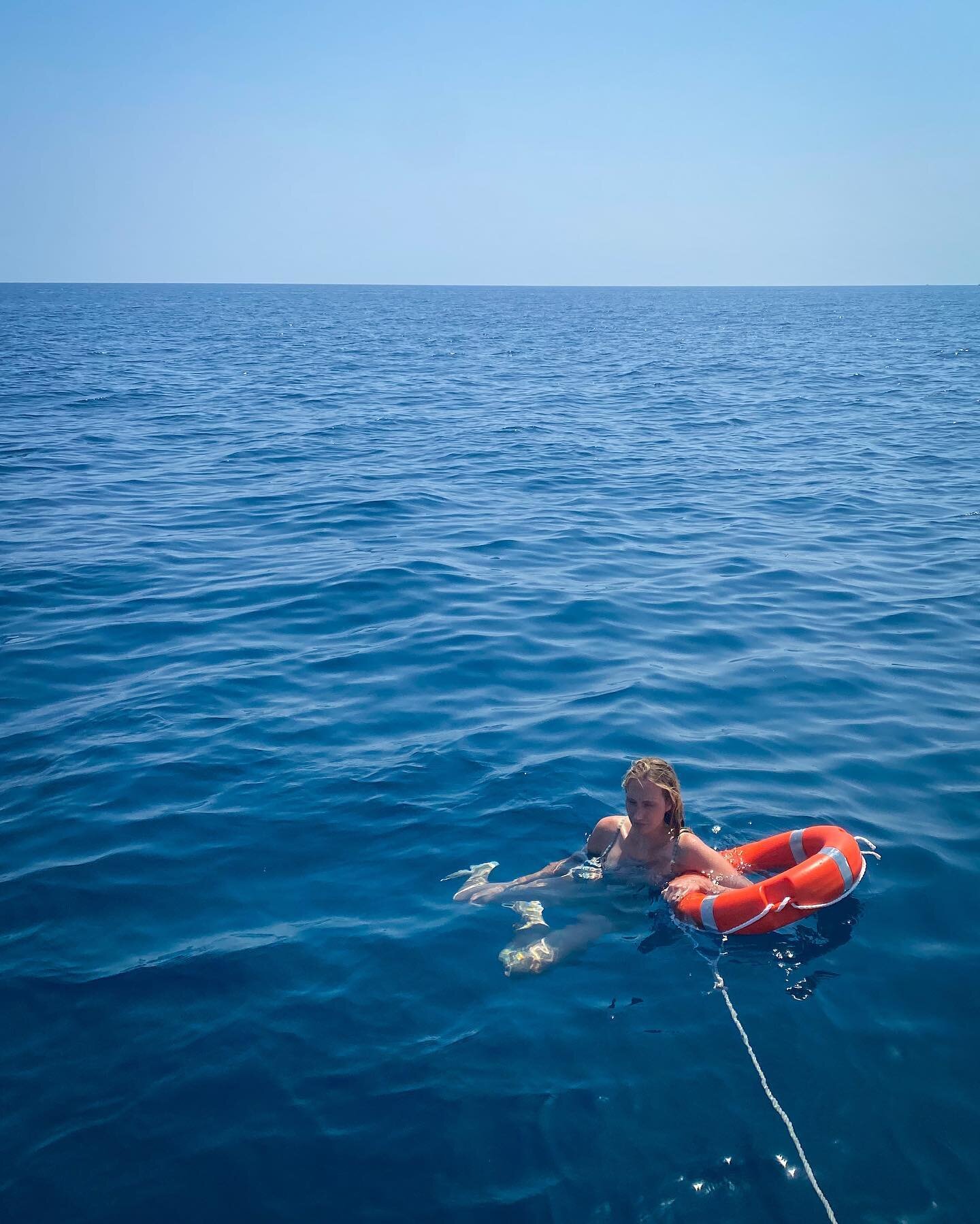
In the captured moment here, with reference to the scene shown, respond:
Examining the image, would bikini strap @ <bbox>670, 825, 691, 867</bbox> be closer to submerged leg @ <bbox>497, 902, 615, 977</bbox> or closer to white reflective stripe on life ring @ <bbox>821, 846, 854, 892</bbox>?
submerged leg @ <bbox>497, 902, 615, 977</bbox>

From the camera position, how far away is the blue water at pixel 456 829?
152 inches

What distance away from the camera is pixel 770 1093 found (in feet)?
13.6

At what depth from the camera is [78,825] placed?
6.07 metres

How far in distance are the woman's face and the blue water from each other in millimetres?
575

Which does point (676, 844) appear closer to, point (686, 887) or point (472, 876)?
point (686, 887)

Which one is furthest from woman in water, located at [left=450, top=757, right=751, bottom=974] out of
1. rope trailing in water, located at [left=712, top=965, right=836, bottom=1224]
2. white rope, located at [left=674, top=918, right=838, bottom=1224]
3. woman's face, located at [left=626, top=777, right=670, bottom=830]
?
rope trailing in water, located at [left=712, top=965, right=836, bottom=1224]

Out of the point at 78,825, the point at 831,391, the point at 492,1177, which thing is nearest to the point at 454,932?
the point at 492,1177

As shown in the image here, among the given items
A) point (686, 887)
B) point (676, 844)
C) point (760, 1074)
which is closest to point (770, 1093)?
point (760, 1074)

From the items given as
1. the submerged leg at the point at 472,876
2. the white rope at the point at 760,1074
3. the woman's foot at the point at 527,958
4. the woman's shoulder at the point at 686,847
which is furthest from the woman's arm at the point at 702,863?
the submerged leg at the point at 472,876

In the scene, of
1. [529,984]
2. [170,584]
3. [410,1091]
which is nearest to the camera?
[410,1091]

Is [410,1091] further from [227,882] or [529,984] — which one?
[227,882]

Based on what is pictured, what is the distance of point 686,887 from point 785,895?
0.57m

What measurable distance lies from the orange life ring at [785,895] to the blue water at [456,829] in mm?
215

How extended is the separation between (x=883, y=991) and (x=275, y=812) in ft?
12.2
